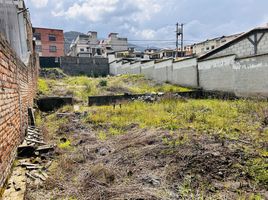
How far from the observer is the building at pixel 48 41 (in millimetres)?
33719

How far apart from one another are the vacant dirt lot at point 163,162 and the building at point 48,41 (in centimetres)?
3271

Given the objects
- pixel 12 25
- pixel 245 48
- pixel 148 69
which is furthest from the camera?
pixel 148 69

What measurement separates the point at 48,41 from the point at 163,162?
120 feet

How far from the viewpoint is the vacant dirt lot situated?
8.17 ft

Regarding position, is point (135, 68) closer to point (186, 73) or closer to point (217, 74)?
point (186, 73)

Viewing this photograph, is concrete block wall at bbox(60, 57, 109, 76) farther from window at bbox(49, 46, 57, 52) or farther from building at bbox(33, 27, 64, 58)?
window at bbox(49, 46, 57, 52)

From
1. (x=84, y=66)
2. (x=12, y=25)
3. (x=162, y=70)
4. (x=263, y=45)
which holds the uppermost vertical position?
(x=84, y=66)

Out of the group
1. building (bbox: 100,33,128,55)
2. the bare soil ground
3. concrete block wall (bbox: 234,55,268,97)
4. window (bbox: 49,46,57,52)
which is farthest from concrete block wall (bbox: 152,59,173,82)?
window (bbox: 49,46,57,52)

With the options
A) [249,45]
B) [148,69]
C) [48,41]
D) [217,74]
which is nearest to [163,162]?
[217,74]

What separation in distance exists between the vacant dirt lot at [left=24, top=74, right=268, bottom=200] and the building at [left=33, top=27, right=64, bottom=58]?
32712 millimetres

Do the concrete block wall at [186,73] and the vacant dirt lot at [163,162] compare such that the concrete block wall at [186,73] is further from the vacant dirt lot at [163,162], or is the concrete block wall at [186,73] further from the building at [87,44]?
the building at [87,44]

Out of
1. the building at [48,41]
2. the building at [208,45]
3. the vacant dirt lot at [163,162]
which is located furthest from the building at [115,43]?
the vacant dirt lot at [163,162]

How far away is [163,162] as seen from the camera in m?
3.28

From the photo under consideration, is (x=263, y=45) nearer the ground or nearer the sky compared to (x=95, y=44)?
nearer the ground
